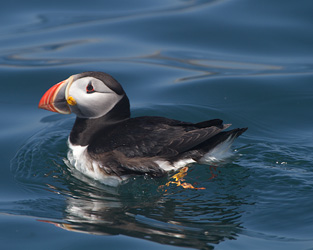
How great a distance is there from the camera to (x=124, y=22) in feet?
32.0

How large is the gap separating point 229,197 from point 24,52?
5.08 m

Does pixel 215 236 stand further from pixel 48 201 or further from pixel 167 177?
pixel 48 201

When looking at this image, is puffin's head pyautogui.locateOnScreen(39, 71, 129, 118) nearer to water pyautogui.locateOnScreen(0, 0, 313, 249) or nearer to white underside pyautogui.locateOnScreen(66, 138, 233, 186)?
white underside pyautogui.locateOnScreen(66, 138, 233, 186)

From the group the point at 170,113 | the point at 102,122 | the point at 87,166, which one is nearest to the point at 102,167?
the point at 87,166

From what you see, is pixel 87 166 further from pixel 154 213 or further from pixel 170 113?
pixel 170 113

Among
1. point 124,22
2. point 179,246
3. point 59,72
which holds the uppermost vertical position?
point 124,22

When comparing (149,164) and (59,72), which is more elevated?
(59,72)

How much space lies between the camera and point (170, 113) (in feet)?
22.4

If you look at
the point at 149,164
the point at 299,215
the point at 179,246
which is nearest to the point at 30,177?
the point at 149,164

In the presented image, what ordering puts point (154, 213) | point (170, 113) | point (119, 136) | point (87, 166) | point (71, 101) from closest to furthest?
point (154, 213) → point (119, 136) → point (87, 166) → point (71, 101) → point (170, 113)

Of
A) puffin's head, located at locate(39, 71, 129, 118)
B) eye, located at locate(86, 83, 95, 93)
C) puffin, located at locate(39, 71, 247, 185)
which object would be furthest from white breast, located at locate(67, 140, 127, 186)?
eye, located at locate(86, 83, 95, 93)

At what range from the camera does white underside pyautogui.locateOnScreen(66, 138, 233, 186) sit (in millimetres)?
5012

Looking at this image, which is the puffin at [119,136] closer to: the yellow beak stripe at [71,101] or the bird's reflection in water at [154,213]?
the yellow beak stripe at [71,101]

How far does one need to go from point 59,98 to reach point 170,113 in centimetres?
175
